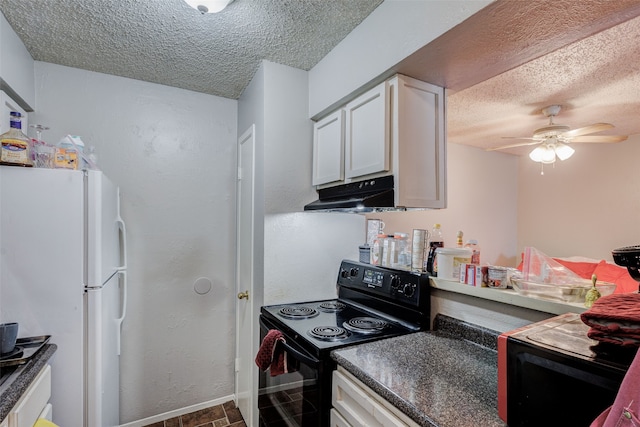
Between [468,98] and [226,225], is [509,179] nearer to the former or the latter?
[468,98]

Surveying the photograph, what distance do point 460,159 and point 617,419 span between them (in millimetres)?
3698

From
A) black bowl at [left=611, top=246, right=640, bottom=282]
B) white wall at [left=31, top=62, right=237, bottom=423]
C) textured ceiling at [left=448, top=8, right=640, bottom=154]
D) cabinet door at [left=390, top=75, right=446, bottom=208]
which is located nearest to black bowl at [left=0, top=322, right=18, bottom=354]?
white wall at [left=31, top=62, right=237, bottom=423]

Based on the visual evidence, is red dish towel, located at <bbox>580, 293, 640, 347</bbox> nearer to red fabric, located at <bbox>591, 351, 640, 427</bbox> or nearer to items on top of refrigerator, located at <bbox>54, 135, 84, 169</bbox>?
red fabric, located at <bbox>591, 351, 640, 427</bbox>

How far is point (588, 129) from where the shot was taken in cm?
266

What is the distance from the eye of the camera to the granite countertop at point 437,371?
0.92 meters

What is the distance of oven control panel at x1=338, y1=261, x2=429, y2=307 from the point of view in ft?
5.32

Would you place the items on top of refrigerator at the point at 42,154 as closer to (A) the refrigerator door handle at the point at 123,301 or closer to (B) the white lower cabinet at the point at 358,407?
(A) the refrigerator door handle at the point at 123,301

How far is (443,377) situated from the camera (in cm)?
113

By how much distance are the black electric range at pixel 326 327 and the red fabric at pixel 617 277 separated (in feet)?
7.32

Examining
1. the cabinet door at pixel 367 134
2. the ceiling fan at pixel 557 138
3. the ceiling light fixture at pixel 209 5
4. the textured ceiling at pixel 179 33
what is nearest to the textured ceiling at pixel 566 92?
the ceiling fan at pixel 557 138

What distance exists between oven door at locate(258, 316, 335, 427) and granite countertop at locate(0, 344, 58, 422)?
3.14ft

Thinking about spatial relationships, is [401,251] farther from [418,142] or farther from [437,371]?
[437,371]

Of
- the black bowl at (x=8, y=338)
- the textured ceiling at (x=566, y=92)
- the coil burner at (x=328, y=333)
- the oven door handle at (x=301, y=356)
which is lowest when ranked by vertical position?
the oven door handle at (x=301, y=356)

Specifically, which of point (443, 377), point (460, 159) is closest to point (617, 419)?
point (443, 377)
